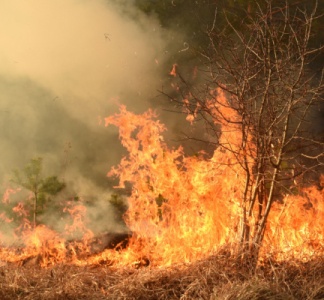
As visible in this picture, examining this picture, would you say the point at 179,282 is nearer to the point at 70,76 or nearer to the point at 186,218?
the point at 186,218

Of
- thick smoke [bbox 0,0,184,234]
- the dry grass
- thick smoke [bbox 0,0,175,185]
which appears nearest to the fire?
the dry grass

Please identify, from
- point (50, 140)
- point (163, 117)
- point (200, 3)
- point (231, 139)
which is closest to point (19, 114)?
point (50, 140)

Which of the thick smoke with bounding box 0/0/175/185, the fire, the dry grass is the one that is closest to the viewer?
the dry grass

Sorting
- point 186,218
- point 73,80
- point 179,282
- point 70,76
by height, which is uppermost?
point 70,76

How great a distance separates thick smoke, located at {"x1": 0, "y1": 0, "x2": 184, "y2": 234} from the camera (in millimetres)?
14438

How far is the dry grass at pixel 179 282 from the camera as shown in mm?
5311

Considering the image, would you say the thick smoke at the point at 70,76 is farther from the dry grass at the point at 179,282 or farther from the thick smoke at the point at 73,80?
the dry grass at the point at 179,282

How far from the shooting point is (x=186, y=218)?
771 centimetres

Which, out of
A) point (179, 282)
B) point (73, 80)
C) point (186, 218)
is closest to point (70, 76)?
point (73, 80)

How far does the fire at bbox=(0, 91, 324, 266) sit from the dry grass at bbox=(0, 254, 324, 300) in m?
0.31

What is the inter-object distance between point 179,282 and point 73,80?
36.6 feet

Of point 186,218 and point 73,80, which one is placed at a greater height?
point 73,80

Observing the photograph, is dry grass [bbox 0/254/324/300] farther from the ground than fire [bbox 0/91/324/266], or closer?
closer

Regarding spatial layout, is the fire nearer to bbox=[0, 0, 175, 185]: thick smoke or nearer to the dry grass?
the dry grass
